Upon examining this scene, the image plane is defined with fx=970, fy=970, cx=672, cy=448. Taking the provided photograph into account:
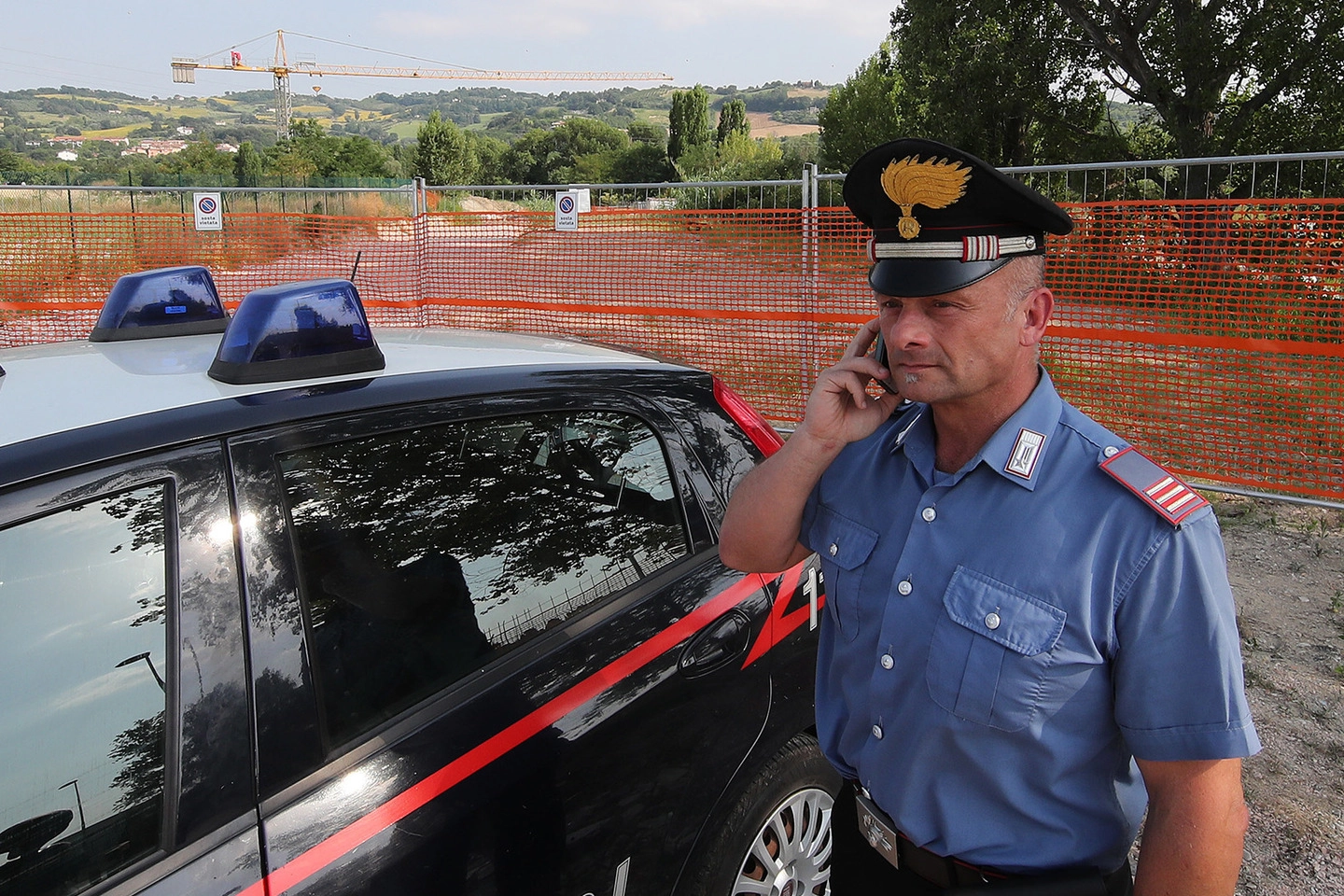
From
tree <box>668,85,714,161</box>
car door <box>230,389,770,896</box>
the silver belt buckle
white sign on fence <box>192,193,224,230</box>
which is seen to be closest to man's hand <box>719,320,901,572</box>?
car door <box>230,389,770,896</box>

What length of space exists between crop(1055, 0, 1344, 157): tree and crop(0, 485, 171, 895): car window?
2050 centimetres

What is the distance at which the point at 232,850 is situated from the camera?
1.38 metres

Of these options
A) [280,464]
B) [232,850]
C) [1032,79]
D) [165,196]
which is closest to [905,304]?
[280,464]

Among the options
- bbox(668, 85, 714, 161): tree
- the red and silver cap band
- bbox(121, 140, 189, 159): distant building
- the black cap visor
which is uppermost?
bbox(121, 140, 189, 159): distant building

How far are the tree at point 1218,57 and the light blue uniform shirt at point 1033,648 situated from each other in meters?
19.7

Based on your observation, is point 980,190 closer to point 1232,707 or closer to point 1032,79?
point 1232,707

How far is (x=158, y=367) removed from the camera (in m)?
1.93

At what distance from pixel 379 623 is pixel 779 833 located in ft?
3.83

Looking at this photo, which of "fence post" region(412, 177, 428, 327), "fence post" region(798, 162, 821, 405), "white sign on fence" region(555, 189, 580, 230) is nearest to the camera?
"fence post" region(798, 162, 821, 405)

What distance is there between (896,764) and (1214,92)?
20863 millimetres

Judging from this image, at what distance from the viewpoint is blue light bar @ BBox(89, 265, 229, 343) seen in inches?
94.5

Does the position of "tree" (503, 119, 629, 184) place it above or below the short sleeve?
above

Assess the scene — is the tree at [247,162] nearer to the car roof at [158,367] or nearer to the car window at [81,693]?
the car roof at [158,367]

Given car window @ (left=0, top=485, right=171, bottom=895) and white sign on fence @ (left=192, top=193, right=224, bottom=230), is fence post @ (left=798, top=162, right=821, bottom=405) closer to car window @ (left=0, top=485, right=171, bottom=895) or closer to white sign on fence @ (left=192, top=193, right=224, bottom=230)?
white sign on fence @ (left=192, top=193, right=224, bottom=230)
